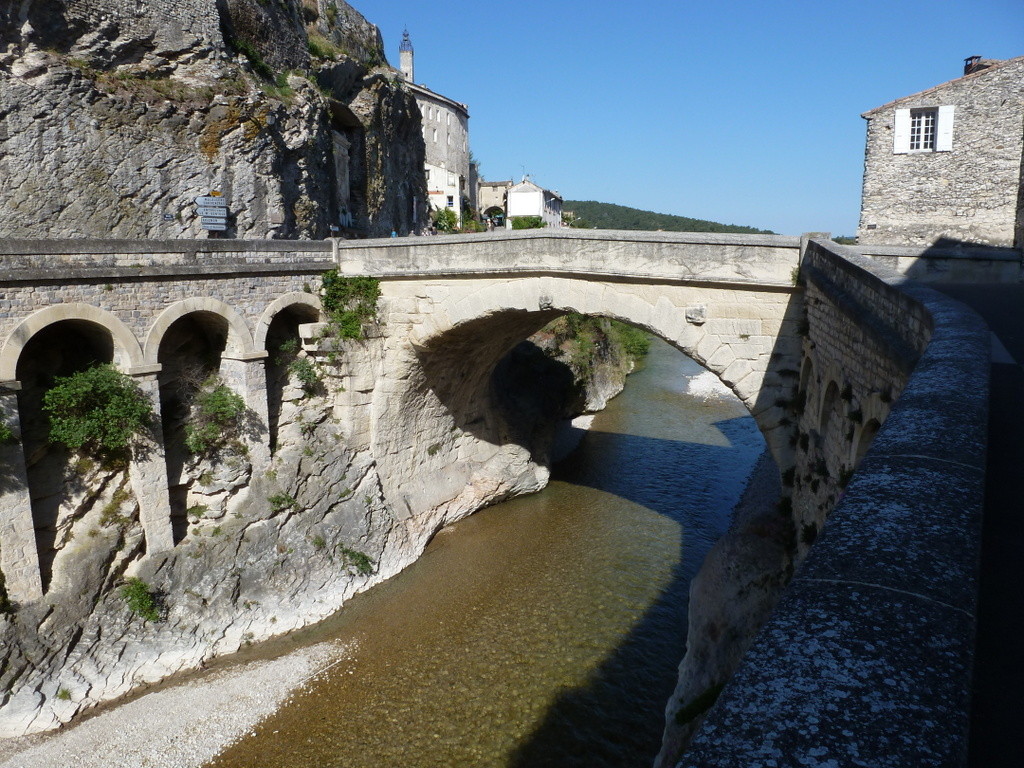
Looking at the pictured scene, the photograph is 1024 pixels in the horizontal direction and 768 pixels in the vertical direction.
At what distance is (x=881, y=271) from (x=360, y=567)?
928 centimetres

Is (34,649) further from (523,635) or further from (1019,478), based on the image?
(1019,478)

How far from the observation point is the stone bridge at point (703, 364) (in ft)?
4.66

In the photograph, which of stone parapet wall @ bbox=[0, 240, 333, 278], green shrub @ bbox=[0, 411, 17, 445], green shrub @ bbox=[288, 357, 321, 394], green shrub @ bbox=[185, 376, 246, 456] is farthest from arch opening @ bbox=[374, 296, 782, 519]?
green shrub @ bbox=[0, 411, 17, 445]

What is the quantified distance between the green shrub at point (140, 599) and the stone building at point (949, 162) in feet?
47.0

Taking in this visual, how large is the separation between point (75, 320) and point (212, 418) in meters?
2.49

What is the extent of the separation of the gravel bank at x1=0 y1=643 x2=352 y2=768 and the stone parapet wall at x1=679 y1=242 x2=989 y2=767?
8.90m

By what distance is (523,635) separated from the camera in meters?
10.9

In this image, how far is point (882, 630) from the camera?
1.53 meters

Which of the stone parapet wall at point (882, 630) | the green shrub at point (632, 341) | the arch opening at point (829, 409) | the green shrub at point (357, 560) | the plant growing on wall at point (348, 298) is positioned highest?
the plant growing on wall at point (348, 298)

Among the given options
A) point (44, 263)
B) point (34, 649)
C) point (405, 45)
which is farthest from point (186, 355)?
point (405, 45)

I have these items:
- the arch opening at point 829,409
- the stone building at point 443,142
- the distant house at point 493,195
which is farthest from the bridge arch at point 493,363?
the distant house at point 493,195

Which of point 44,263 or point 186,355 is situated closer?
point 44,263

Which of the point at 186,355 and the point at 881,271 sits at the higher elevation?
the point at 881,271

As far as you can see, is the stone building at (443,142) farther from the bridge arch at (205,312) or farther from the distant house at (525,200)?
the bridge arch at (205,312)
